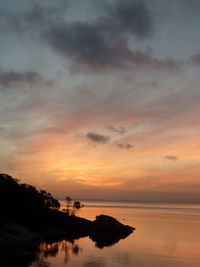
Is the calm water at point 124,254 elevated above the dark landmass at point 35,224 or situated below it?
below

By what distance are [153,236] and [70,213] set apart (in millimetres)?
37481

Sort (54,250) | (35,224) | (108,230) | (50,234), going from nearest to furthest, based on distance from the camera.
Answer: (54,250) < (50,234) < (35,224) < (108,230)

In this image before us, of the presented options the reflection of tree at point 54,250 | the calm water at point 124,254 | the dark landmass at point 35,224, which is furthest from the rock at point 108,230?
the reflection of tree at point 54,250

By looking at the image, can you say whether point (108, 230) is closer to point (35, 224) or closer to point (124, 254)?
point (35, 224)

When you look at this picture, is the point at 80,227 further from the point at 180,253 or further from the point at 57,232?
the point at 180,253

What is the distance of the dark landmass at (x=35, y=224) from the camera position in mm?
66500

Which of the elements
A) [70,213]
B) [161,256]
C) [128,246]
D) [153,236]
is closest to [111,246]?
[128,246]

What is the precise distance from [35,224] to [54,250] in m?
31.8

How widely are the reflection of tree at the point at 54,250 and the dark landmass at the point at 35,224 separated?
1.88 metres

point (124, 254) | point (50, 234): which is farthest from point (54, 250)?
point (50, 234)

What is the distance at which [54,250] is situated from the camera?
6831 centimetres

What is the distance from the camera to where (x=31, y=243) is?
2717 inches

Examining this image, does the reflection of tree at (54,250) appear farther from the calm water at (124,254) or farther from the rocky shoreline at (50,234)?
the rocky shoreline at (50,234)

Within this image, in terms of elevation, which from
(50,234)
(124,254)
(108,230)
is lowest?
(124,254)
